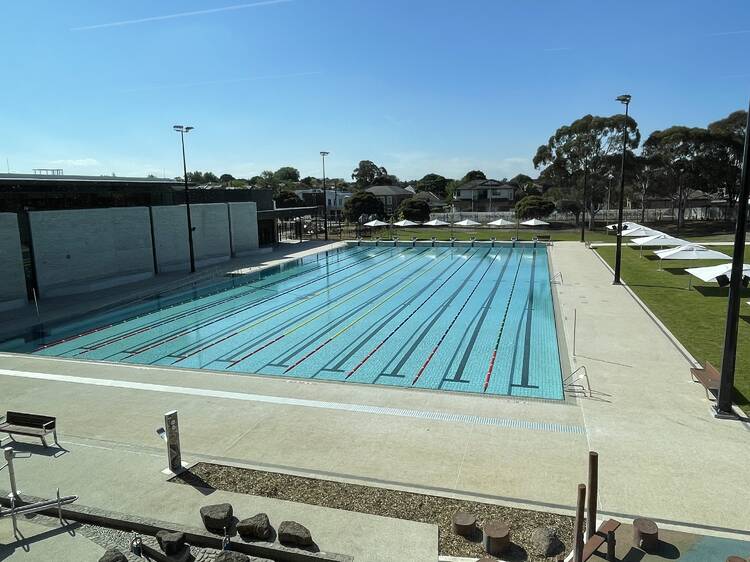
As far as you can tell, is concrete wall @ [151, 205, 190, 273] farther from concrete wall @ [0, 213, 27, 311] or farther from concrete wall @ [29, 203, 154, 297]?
concrete wall @ [0, 213, 27, 311]

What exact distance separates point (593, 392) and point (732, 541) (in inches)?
193

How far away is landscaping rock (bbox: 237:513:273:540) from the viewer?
19.3ft

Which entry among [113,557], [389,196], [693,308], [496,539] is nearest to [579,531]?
[496,539]

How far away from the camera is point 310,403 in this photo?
406 inches

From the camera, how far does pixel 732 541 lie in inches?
225

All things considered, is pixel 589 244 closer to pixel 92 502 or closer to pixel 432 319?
pixel 432 319

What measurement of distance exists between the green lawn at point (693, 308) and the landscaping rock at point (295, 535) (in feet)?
27.3

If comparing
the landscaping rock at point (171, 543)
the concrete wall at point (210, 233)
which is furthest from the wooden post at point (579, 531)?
the concrete wall at point (210, 233)

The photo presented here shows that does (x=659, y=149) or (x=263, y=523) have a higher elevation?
(x=659, y=149)

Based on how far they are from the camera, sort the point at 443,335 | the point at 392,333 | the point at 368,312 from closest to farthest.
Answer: the point at 443,335 < the point at 392,333 < the point at 368,312

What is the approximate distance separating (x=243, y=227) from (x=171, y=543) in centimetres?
3170

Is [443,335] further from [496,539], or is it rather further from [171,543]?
[171,543]

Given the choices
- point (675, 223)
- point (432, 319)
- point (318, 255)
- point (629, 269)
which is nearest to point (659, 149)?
point (675, 223)

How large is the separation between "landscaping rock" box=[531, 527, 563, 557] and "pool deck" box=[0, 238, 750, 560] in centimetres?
75
